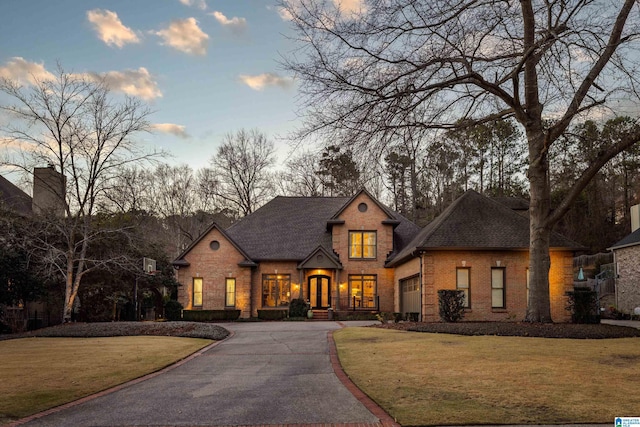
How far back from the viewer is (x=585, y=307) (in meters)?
21.3

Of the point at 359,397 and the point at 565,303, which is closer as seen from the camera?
the point at 359,397

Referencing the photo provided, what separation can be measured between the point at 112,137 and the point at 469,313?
18.8 meters

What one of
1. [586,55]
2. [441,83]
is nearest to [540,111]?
[586,55]

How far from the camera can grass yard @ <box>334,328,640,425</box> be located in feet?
25.6

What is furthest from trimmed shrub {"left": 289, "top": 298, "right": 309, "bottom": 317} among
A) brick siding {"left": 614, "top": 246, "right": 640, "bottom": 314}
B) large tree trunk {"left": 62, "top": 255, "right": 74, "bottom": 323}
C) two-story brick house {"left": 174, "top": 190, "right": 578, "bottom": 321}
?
brick siding {"left": 614, "top": 246, "right": 640, "bottom": 314}

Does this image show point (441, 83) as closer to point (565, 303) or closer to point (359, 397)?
point (359, 397)

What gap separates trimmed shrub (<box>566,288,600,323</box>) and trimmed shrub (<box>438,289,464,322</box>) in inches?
169

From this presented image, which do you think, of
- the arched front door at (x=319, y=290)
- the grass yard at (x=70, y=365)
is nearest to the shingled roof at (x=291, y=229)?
the arched front door at (x=319, y=290)

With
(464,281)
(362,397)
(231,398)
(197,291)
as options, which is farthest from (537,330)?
(197,291)

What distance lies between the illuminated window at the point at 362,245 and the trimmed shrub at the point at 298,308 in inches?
190

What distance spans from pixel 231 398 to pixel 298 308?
2309 cm

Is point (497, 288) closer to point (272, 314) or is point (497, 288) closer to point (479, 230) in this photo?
point (479, 230)

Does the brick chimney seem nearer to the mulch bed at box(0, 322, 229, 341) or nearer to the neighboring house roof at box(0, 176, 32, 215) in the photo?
the neighboring house roof at box(0, 176, 32, 215)

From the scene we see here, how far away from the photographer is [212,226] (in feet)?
112
